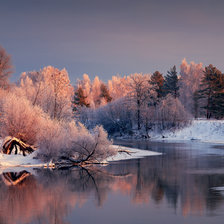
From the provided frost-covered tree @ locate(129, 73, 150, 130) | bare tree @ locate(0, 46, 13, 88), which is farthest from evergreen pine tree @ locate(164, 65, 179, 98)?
bare tree @ locate(0, 46, 13, 88)

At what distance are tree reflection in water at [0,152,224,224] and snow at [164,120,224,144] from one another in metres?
29.7

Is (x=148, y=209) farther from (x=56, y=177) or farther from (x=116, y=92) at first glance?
(x=116, y=92)

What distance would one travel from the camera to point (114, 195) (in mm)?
13305

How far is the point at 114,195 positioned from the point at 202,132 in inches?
1602

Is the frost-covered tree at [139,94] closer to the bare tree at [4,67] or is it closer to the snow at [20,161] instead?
the bare tree at [4,67]

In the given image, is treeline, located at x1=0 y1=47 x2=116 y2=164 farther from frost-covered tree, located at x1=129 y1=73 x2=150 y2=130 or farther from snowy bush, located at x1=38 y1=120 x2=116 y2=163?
frost-covered tree, located at x1=129 y1=73 x2=150 y2=130

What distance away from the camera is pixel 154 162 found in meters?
23.7

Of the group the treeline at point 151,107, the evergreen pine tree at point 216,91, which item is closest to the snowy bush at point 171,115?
the treeline at point 151,107

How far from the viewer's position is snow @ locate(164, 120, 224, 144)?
49.4 m

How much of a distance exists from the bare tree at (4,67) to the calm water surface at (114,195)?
85.2ft

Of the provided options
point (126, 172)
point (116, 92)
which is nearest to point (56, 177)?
point (126, 172)

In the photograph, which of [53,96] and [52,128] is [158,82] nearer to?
[53,96]

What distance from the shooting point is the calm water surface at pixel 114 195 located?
10.1 meters

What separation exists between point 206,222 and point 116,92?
109 m
